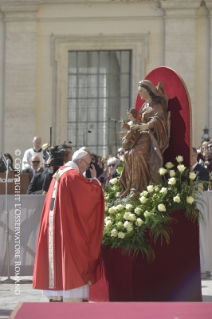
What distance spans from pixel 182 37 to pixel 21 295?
13.7 meters

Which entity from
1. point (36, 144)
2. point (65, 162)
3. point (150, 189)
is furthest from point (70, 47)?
point (150, 189)

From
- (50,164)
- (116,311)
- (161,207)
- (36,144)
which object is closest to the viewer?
(116,311)

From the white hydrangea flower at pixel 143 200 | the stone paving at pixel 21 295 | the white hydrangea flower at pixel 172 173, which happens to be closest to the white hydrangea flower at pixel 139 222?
the white hydrangea flower at pixel 143 200

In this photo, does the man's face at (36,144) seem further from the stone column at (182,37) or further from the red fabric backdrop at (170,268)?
the red fabric backdrop at (170,268)

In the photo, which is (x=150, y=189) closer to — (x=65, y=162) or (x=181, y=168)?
(x=181, y=168)

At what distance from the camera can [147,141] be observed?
333 inches

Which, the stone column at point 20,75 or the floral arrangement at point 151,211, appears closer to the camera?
the floral arrangement at point 151,211

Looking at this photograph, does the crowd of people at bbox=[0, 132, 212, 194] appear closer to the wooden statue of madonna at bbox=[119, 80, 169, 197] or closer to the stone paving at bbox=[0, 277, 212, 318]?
the wooden statue of madonna at bbox=[119, 80, 169, 197]

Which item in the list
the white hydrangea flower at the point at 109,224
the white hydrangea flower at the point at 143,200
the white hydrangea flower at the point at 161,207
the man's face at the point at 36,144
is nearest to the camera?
the white hydrangea flower at the point at 161,207

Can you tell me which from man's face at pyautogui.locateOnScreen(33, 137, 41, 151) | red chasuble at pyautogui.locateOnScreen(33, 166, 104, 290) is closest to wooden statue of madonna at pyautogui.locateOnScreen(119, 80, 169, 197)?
red chasuble at pyautogui.locateOnScreen(33, 166, 104, 290)

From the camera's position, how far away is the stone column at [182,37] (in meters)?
21.6

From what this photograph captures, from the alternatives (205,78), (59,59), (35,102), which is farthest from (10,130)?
(205,78)

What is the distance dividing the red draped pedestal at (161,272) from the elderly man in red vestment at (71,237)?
0.19 m

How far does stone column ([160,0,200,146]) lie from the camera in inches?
850
